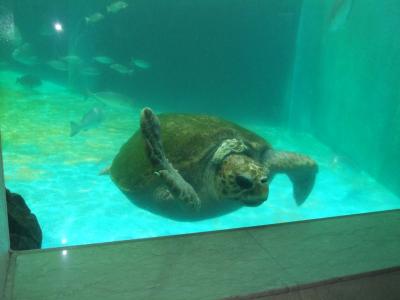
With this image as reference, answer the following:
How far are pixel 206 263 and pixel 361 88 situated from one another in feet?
22.5

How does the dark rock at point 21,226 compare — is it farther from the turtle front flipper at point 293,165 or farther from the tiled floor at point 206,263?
the turtle front flipper at point 293,165

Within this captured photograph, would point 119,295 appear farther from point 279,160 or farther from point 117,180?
point 279,160

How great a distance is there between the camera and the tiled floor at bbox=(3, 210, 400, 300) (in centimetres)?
129

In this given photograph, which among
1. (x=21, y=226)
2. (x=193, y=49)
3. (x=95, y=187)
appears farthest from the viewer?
(x=193, y=49)

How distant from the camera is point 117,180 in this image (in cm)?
340

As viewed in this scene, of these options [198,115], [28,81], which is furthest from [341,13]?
[28,81]

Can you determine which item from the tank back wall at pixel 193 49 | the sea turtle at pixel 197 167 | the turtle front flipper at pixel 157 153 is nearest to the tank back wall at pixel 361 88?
the tank back wall at pixel 193 49

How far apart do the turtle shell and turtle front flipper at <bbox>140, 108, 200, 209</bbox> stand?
1.48 feet

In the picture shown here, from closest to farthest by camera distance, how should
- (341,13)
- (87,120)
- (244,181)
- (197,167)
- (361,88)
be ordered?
(244,181), (197,167), (87,120), (361,88), (341,13)

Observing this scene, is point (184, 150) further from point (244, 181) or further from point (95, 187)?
point (95, 187)

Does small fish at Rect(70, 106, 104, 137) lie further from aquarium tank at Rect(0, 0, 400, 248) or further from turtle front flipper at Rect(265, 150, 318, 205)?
turtle front flipper at Rect(265, 150, 318, 205)

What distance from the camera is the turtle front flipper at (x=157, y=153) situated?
2.26 metres

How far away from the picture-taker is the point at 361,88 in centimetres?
732

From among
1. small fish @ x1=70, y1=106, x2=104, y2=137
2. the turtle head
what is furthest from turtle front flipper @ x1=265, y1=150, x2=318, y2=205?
small fish @ x1=70, y1=106, x2=104, y2=137
